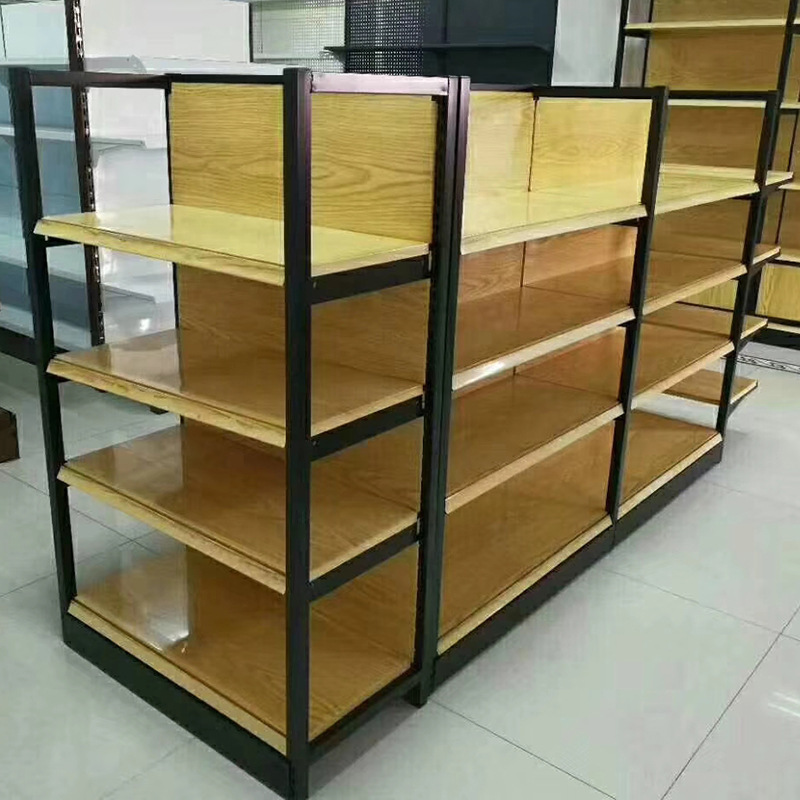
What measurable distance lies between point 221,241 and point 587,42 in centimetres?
483

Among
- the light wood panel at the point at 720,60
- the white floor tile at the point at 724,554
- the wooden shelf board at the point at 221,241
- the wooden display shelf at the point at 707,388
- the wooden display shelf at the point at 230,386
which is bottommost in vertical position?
the white floor tile at the point at 724,554

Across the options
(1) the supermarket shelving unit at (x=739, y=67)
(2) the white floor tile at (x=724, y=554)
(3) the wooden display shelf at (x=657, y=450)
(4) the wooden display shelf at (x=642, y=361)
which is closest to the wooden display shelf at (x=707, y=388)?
(3) the wooden display shelf at (x=657, y=450)

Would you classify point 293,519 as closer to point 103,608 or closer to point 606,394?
point 103,608

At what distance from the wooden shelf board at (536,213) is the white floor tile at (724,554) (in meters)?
1.14

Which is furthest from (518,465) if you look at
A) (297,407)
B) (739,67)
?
(739,67)

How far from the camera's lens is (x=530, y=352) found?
7.27 feet

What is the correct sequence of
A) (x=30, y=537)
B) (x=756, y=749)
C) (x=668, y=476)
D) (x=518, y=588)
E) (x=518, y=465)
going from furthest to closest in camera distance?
1. (x=668, y=476)
2. (x=30, y=537)
3. (x=518, y=588)
4. (x=518, y=465)
5. (x=756, y=749)

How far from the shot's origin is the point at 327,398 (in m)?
1.73

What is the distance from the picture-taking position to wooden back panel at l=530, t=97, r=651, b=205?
2643 millimetres

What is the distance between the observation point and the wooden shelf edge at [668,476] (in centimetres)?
295

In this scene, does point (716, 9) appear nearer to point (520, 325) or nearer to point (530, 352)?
point (520, 325)

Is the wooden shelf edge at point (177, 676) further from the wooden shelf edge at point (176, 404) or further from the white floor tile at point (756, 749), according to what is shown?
the white floor tile at point (756, 749)

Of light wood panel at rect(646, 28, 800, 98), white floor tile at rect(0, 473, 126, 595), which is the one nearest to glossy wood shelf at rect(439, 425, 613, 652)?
white floor tile at rect(0, 473, 126, 595)

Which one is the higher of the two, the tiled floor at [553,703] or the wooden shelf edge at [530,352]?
the wooden shelf edge at [530,352]
